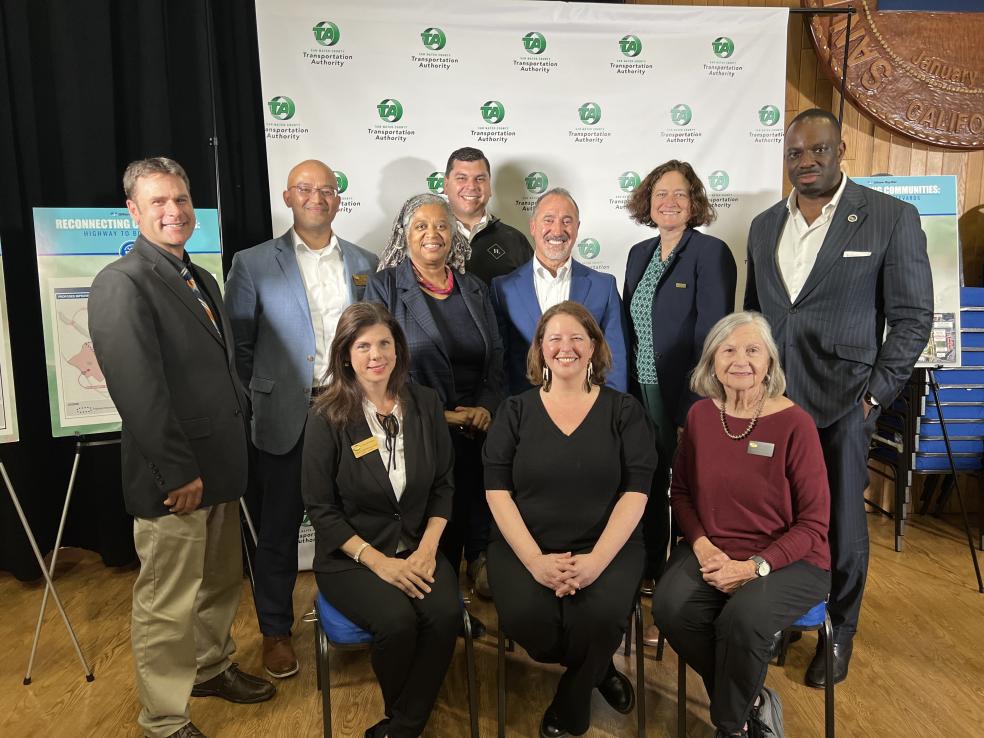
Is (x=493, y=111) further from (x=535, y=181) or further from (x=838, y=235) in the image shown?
(x=838, y=235)

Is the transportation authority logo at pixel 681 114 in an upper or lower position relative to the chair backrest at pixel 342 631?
upper

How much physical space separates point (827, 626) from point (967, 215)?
3.07 metres

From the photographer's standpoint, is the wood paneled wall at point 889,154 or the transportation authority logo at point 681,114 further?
the wood paneled wall at point 889,154

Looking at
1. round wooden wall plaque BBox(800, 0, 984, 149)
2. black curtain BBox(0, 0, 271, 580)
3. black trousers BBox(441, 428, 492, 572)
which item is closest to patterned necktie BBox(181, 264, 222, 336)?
black trousers BBox(441, 428, 492, 572)

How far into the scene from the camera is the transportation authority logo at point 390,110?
329cm

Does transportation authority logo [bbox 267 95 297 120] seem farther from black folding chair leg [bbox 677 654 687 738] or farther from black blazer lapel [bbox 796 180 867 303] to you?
black folding chair leg [bbox 677 654 687 738]

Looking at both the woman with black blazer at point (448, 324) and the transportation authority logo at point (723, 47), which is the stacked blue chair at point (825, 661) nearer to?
the woman with black blazer at point (448, 324)

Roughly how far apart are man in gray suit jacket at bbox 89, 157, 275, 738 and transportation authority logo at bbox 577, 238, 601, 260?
1.98m

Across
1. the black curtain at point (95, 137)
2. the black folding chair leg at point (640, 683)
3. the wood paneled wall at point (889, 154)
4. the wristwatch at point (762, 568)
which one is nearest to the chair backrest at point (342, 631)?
the black folding chair leg at point (640, 683)

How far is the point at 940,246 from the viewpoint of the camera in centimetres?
344

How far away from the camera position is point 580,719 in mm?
2006

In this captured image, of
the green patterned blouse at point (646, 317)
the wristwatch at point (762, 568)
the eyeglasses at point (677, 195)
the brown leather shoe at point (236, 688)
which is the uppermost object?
the eyeglasses at point (677, 195)

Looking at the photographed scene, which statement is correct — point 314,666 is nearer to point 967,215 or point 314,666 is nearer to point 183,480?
point 183,480

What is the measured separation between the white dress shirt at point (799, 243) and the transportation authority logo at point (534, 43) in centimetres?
160
